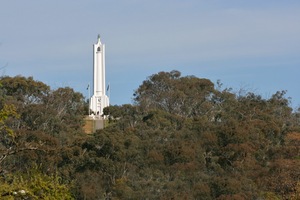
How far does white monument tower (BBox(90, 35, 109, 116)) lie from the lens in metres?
89.6

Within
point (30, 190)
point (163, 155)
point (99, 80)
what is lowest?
point (30, 190)

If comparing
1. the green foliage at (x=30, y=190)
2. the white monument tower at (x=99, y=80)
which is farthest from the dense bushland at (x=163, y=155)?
the white monument tower at (x=99, y=80)

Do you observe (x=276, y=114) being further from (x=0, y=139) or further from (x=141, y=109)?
(x=0, y=139)

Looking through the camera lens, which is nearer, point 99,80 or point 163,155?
point 163,155

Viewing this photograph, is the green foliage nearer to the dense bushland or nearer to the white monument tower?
the dense bushland

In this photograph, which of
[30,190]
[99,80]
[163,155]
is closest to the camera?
[30,190]

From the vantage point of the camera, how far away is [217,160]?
1688 inches

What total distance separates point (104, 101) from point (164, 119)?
125ft

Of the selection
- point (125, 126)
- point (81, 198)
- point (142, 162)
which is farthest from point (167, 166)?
point (125, 126)

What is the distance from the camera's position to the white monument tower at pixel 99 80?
294 feet

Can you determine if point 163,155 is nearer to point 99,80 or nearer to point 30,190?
point 30,190

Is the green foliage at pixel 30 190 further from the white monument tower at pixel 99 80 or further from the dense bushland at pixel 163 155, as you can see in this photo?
the white monument tower at pixel 99 80

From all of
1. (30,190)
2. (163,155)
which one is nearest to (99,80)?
(163,155)

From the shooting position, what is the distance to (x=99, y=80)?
9125 centimetres
